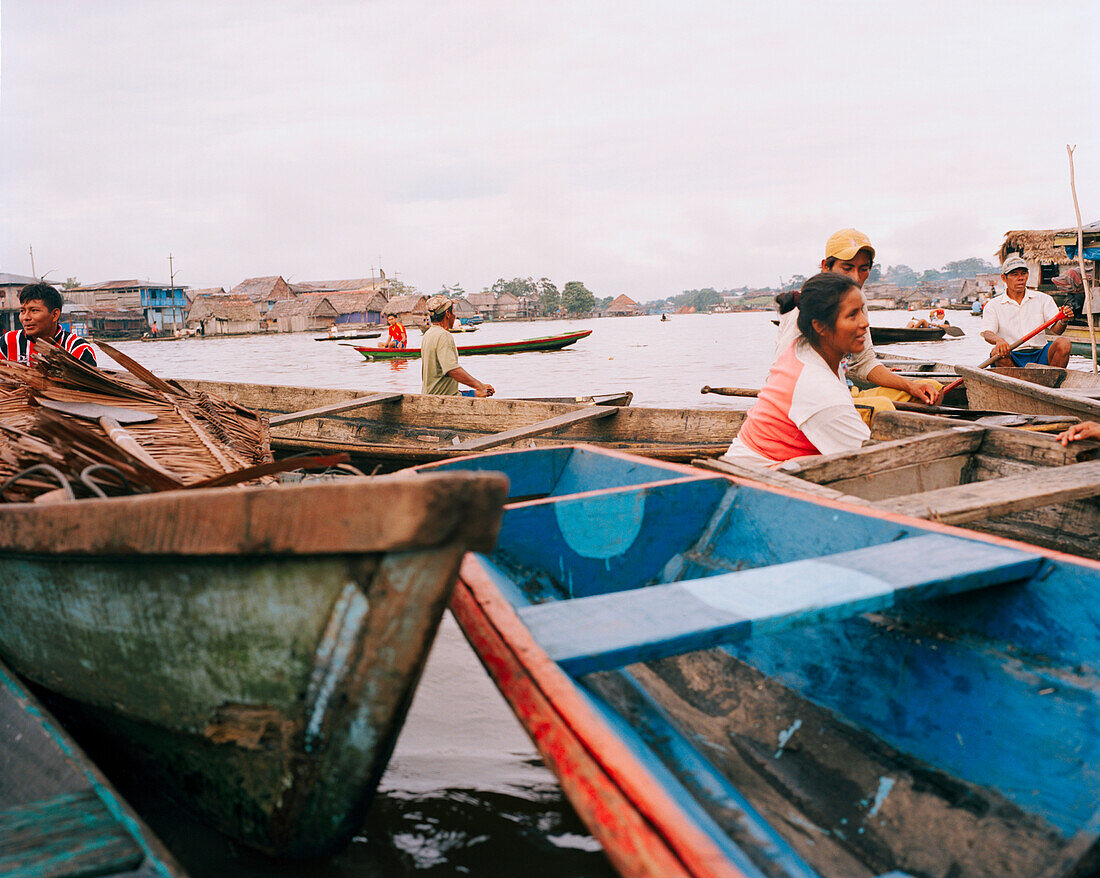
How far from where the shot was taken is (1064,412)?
4.14m

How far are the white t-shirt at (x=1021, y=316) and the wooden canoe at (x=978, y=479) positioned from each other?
12.6ft

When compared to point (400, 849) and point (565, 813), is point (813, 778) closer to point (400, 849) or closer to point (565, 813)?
point (565, 813)

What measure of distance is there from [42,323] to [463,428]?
2991mm

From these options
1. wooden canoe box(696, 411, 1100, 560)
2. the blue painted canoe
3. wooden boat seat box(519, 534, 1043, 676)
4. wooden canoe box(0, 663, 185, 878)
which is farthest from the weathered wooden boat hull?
wooden canoe box(0, 663, 185, 878)

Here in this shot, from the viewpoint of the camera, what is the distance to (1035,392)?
171 inches

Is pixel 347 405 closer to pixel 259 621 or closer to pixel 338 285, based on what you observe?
pixel 259 621

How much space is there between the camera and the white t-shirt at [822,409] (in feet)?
9.74

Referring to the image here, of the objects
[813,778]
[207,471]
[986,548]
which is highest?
[207,471]

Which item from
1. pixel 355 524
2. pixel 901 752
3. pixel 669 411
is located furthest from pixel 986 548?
pixel 669 411

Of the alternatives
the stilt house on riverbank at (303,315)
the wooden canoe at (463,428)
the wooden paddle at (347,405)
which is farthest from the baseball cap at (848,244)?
the stilt house on riverbank at (303,315)

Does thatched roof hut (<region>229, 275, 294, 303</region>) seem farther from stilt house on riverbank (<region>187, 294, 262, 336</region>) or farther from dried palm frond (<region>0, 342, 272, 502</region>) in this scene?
dried palm frond (<region>0, 342, 272, 502</region>)

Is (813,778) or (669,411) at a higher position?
(669,411)

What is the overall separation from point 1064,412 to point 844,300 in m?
2.08

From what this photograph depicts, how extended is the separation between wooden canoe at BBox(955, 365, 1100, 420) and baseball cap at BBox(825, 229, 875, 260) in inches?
50.4
